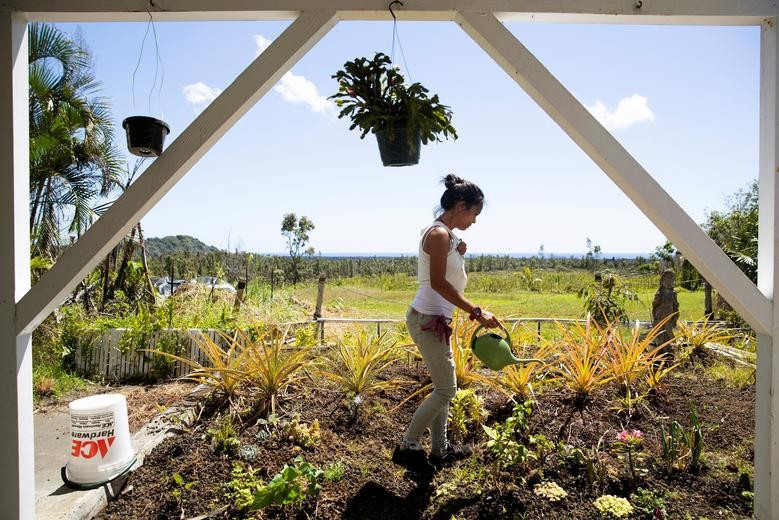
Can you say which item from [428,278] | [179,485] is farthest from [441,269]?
[179,485]

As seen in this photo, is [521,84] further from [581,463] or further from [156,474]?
[156,474]

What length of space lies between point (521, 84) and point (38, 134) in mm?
8075

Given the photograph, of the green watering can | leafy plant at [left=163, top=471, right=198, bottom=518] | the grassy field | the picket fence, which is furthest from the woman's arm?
the grassy field

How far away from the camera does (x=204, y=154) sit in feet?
6.82

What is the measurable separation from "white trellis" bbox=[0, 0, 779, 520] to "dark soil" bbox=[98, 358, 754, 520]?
39cm

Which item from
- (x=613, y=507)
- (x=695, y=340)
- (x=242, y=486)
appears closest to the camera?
(x=613, y=507)

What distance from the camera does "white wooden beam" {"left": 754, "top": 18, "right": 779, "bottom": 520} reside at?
6.61 feet

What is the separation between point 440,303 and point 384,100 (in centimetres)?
104

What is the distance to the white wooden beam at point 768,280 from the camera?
2014mm

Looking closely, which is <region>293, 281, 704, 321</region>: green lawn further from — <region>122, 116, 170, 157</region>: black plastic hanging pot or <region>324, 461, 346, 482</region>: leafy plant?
<region>122, 116, 170, 157</region>: black plastic hanging pot

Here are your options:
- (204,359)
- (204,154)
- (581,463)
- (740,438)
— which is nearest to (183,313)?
(204,359)

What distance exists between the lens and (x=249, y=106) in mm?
2086

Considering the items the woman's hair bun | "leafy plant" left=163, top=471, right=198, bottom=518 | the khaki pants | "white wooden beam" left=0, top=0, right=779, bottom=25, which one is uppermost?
"white wooden beam" left=0, top=0, right=779, bottom=25

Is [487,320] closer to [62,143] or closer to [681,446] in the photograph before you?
[681,446]
